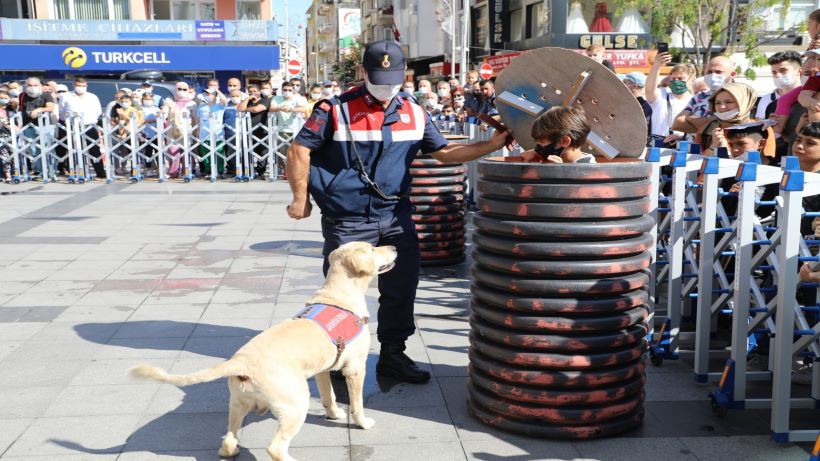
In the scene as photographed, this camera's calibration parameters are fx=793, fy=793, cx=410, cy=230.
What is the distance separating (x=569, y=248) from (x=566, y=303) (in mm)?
265

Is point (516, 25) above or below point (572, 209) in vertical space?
above

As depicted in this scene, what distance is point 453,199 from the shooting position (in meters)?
8.13

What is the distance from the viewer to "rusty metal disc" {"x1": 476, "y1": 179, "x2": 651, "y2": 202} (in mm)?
3604

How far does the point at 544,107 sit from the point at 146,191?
11885mm

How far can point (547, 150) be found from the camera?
387cm

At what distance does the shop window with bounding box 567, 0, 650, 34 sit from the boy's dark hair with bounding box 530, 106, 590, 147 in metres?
29.4

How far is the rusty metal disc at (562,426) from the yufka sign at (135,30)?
36065 millimetres

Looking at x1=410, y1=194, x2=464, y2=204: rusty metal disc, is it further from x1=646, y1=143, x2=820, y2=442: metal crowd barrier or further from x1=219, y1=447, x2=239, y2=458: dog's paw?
x1=219, y1=447, x2=239, y2=458: dog's paw

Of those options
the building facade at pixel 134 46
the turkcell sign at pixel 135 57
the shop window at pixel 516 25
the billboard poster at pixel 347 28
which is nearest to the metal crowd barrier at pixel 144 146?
the turkcell sign at pixel 135 57

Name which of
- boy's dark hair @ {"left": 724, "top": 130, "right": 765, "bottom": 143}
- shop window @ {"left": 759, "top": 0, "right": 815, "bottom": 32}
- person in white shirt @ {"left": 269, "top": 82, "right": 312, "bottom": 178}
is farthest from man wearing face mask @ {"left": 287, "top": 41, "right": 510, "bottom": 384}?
shop window @ {"left": 759, "top": 0, "right": 815, "bottom": 32}

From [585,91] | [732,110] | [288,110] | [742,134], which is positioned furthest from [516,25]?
[585,91]

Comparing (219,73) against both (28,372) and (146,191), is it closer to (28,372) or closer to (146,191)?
(146,191)

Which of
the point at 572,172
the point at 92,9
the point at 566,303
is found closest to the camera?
the point at 572,172

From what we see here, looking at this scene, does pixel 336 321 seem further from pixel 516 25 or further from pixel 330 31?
pixel 330 31
